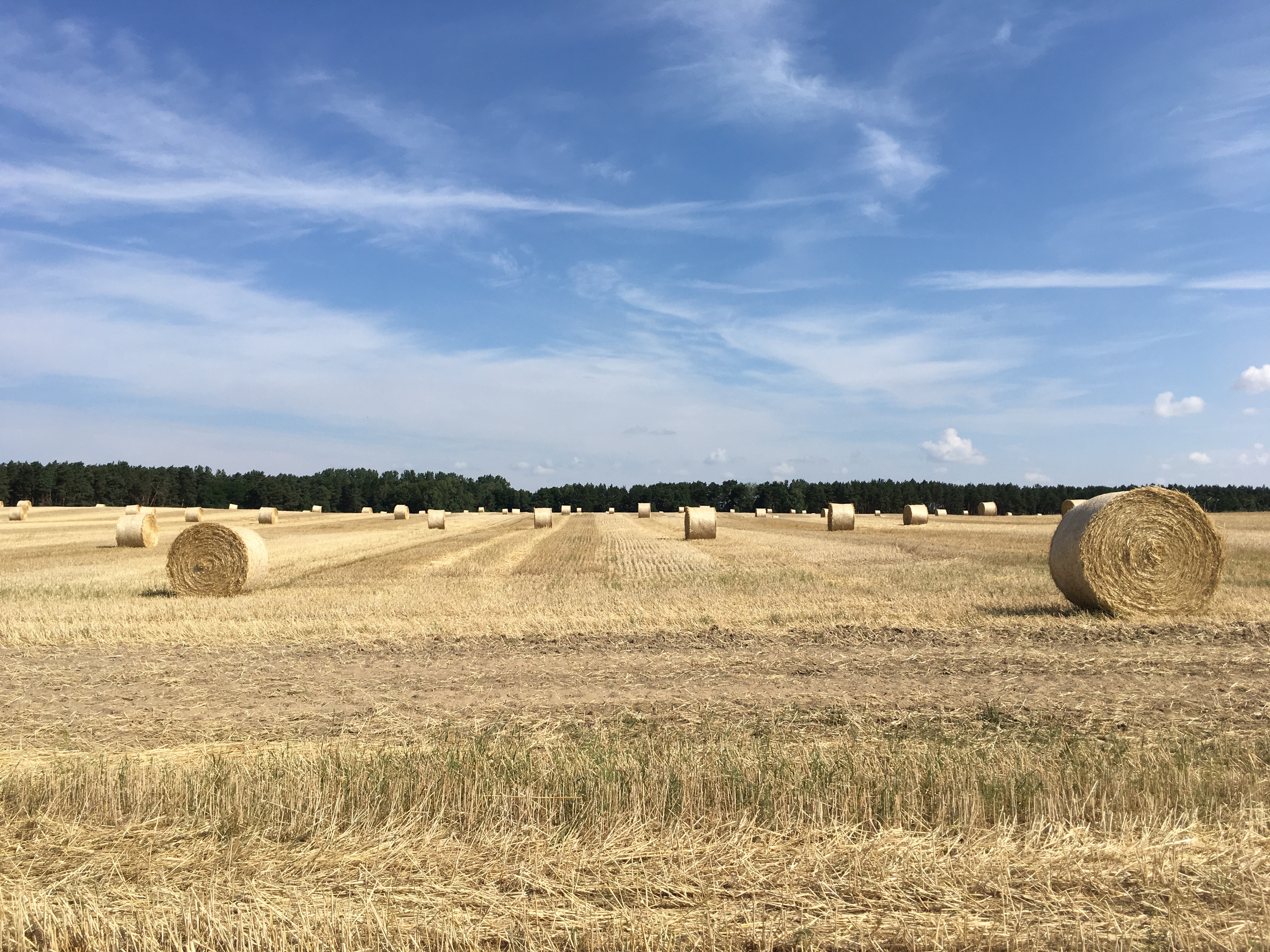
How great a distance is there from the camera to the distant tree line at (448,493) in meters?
104

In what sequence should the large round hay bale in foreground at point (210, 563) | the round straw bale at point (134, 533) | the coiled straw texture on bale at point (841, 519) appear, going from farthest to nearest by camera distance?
the coiled straw texture on bale at point (841, 519) → the round straw bale at point (134, 533) → the large round hay bale in foreground at point (210, 563)

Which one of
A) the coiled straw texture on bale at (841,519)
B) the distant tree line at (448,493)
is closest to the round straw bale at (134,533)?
the coiled straw texture on bale at (841,519)

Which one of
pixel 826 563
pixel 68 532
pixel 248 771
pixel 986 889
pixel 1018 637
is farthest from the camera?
pixel 68 532

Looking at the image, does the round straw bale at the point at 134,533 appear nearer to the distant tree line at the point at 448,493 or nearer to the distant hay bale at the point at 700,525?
the distant hay bale at the point at 700,525

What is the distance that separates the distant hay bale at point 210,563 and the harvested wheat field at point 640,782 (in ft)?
13.8

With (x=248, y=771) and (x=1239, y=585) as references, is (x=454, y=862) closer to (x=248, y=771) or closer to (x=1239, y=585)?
(x=248, y=771)

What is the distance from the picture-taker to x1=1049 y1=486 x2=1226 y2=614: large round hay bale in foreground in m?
13.9

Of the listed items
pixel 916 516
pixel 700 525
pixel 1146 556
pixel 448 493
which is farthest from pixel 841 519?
pixel 448 493

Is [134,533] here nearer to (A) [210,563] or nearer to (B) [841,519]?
(A) [210,563]

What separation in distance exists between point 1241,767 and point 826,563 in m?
18.2

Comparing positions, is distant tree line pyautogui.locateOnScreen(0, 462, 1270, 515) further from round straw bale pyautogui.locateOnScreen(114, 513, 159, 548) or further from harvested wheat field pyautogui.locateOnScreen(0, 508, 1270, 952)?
harvested wheat field pyautogui.locateOnScreen(0, 508, 1270, 952)

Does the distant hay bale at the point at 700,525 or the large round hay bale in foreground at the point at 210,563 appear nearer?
the large round hay bale in foreground at the point at 210,563

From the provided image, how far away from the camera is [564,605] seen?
1567cm

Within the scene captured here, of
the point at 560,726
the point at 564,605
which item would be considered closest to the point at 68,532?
the point at 564,605
